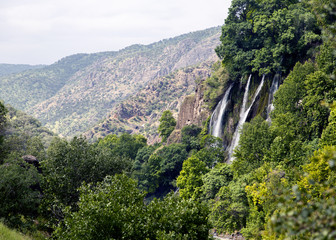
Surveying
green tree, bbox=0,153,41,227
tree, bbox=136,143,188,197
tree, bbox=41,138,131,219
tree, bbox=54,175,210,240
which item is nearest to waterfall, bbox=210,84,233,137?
tree, bbox=136,143,188,197

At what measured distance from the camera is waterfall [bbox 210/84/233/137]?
6276 centimetres

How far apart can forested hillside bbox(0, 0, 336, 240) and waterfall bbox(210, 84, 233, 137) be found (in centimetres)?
37

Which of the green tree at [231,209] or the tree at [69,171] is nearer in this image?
A: the tree at [69,171]

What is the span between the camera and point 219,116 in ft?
209

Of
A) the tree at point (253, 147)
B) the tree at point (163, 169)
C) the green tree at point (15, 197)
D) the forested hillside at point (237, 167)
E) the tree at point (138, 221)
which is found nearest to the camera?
the forested hillside at point (237, 167)

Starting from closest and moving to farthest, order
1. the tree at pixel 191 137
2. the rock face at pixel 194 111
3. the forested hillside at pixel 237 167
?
the forested hillside at pixel 237 167 → the tree at pixel 191 137 → the rock face at pixel 194 111

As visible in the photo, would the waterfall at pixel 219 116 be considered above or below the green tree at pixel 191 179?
above

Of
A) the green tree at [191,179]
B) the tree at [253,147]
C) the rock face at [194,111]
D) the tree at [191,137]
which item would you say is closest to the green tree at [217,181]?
the tree at [253,147]

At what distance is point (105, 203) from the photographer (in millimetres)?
18141

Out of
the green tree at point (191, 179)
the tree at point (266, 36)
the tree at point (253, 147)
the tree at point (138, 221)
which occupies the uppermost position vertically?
the tree at point (266, 36)

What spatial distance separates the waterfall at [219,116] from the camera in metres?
62.8

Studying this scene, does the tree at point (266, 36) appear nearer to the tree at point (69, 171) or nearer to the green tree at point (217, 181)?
the green tree at point (217, 181)

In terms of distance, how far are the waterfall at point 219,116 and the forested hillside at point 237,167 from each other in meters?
0.37

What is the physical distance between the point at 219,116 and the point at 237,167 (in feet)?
81.3
